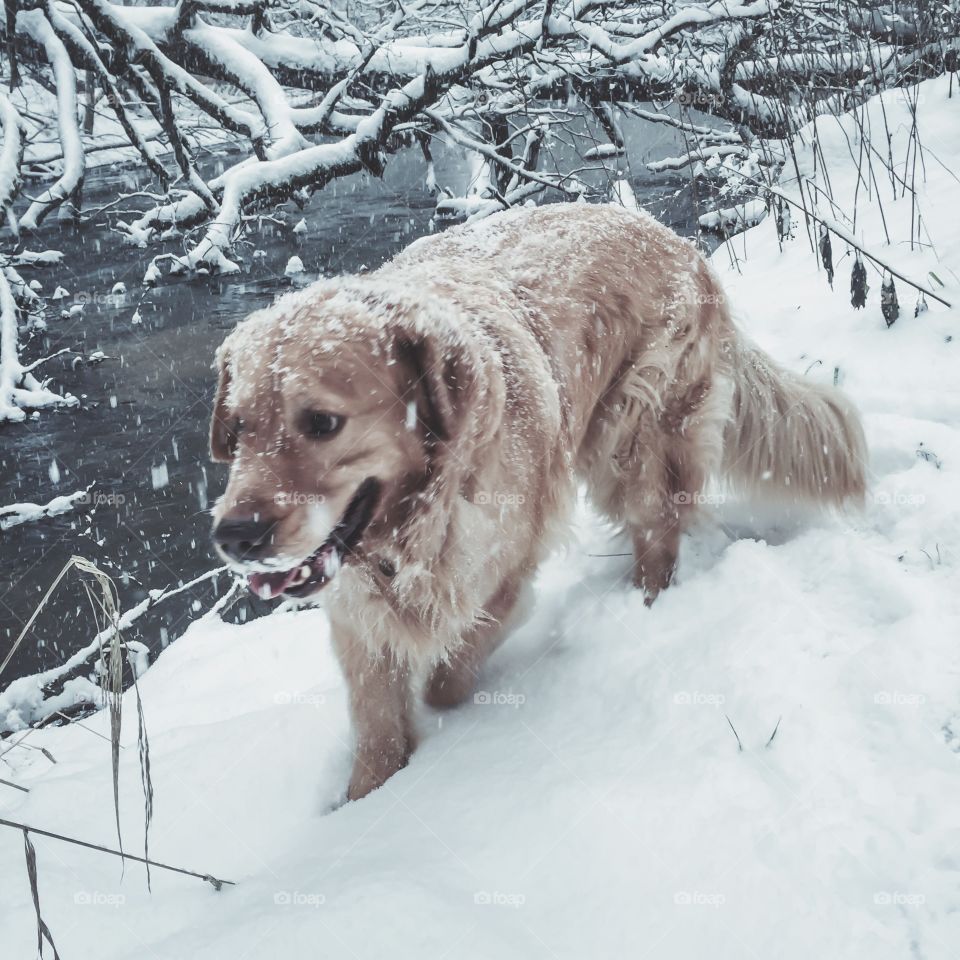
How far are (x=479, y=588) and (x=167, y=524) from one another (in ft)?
11.4

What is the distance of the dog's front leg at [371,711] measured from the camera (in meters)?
2.46

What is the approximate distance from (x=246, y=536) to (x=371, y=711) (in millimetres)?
904

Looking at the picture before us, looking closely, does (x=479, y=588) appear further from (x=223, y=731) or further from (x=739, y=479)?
(x=739, y=479)
